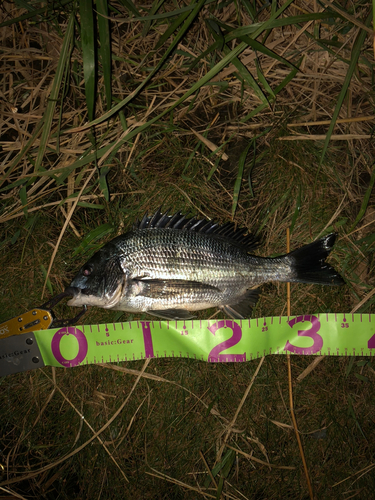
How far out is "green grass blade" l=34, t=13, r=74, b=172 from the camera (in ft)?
9.29

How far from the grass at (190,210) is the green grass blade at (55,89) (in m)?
0.03

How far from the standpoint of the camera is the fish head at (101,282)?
2621 mm

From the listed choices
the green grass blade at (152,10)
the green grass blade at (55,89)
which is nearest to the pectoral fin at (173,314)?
the green grass blade at (55,89)

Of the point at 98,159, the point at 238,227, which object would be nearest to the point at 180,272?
the point at 238,227

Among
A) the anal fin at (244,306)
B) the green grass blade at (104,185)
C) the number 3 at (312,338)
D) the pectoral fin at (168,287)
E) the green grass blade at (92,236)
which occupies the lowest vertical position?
the number 3 at (312,338)

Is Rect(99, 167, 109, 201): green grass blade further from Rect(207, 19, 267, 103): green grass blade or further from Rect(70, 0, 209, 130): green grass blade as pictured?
Rect(207, 19, 267, 103): green grass blade

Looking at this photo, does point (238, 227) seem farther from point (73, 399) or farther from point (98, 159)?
point (73, 399)

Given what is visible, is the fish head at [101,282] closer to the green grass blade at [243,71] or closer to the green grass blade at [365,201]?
the green grass blade at [243,71]

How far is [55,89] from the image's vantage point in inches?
113

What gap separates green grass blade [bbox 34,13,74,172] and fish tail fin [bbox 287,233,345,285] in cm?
260

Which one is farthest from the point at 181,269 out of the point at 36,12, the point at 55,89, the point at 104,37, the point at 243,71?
the point at 36,12

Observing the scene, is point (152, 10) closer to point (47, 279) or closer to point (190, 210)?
point (190, 210)

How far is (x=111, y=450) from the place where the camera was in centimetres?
306

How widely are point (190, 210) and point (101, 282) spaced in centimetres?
113
